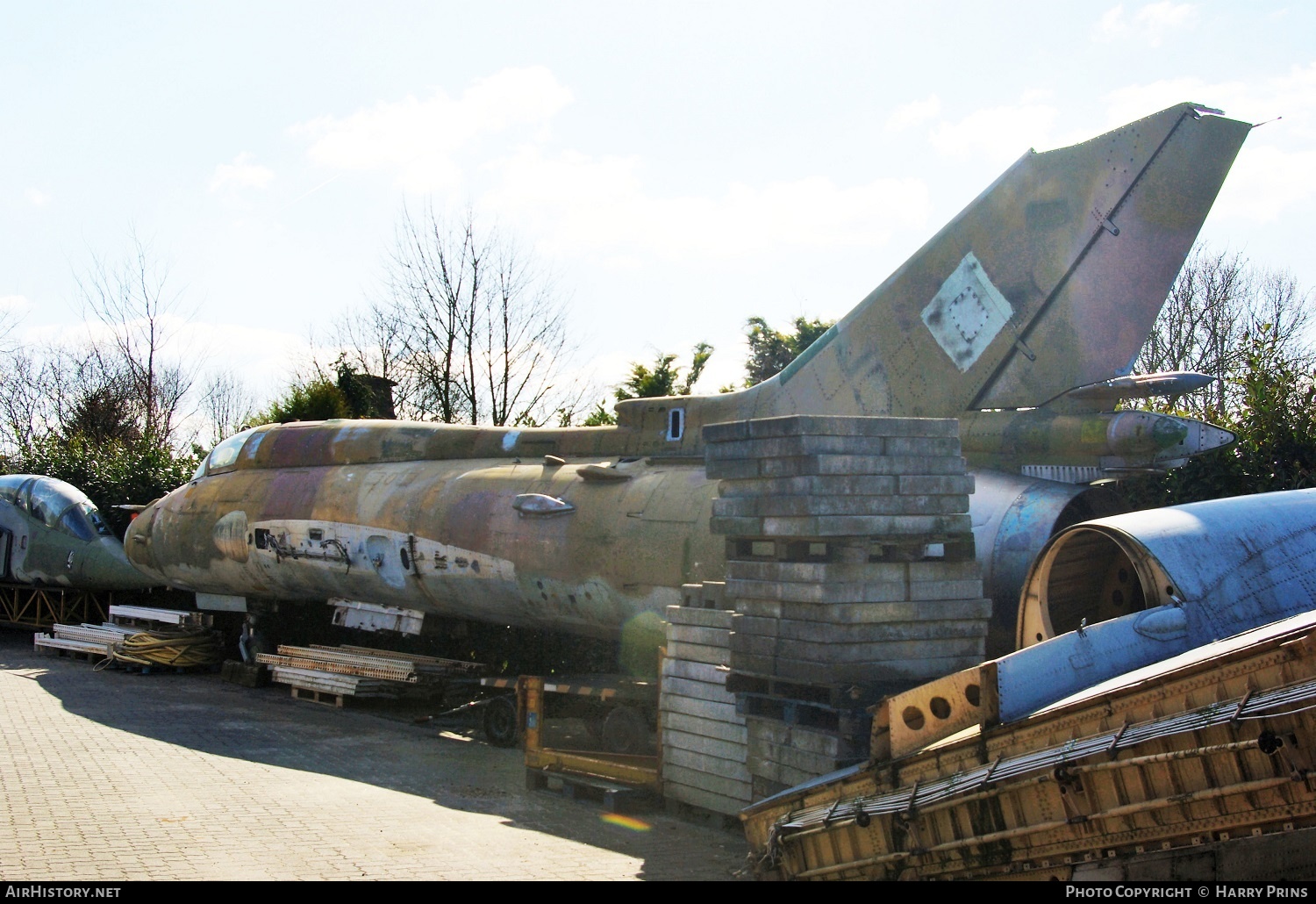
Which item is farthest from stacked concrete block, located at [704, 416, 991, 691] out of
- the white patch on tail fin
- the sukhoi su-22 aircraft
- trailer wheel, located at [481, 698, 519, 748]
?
trailer wheel, located at [481, 698, 519, 748]

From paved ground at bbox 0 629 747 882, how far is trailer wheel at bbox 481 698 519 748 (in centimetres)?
23

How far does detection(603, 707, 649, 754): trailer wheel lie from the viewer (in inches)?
420

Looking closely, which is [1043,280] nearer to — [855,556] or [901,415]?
[901,415]

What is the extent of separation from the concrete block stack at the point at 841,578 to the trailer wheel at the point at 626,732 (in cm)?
283

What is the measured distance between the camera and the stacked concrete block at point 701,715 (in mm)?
8391

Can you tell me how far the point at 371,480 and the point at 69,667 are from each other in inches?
278

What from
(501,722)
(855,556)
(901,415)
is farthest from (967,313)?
(501,722)

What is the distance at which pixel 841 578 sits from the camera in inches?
288

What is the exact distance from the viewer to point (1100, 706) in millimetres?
5242

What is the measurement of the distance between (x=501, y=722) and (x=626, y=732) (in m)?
2.06

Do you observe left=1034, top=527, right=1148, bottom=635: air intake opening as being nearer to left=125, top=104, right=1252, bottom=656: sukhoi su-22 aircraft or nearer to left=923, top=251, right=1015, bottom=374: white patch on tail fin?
left=125, top=104, right=1252, bottom=656: sukhoi su-22 aircraft

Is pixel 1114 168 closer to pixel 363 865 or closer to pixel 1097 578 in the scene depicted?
pixel 1097 578

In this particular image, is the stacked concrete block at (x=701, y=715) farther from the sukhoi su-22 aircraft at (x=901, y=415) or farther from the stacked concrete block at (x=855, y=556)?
the sukhoi su-22 aircraft at (x=901, y=415)
